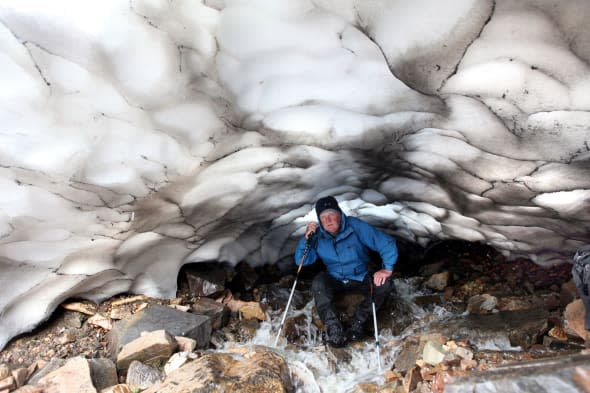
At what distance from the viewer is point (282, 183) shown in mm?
4500

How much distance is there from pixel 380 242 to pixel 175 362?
2.39m

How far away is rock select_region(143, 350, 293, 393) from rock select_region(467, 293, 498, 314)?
2.45m

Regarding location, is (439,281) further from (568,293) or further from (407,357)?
(407,357)

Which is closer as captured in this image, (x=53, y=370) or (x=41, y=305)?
(x=53, y=370)

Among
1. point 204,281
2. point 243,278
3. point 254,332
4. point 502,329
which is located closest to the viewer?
point 502,329

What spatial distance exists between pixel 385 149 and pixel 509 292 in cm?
236

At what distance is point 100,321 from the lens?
3914 millimetres

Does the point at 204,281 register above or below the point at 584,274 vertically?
below

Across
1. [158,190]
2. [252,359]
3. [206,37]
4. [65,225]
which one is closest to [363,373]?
[252,359]

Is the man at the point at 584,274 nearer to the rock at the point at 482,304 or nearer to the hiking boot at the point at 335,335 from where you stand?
the rock at the point at 482,304

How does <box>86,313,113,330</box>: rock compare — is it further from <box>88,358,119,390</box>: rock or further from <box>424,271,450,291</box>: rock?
<box>424,271,450,291</box>: rock

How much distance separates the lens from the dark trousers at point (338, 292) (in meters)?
4.34

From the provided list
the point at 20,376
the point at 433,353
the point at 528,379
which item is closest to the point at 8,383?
the point at 20,376

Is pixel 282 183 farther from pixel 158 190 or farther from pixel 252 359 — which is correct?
pixel 252 359
